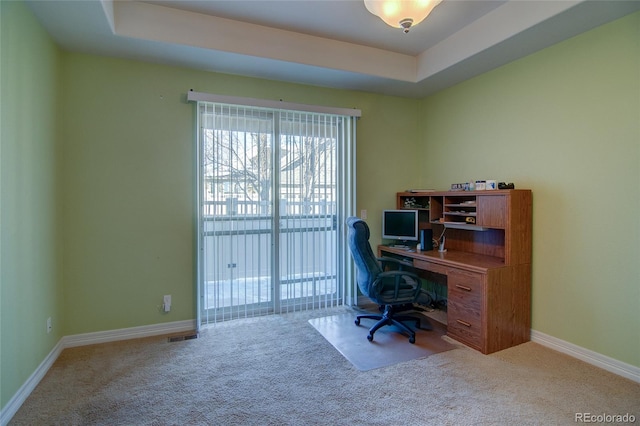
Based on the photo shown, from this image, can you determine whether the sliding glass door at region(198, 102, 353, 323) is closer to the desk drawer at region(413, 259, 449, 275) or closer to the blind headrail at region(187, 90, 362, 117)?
the blind headrail at region(187, 90, 362, 117)

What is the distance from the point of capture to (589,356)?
103 inches

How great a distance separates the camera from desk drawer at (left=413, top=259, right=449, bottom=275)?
3.15 metres

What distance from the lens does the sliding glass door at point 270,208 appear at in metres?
3.35

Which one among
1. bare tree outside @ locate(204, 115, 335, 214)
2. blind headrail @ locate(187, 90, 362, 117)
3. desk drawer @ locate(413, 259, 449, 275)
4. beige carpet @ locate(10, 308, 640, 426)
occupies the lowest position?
beige carpet @ locate(10, 308, 640, 426)

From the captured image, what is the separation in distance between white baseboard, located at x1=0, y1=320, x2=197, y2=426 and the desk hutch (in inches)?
101

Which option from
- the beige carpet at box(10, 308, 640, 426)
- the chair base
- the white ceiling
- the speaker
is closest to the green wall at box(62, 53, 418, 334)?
the white ceiling

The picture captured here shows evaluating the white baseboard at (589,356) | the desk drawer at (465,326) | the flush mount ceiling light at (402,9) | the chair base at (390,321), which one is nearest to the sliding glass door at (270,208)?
the chair base at (390,321)

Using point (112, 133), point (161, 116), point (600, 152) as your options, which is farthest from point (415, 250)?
point (112, 133)

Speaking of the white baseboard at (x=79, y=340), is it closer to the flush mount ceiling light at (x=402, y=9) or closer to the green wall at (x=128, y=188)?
the green wall at (x=128, y=188)

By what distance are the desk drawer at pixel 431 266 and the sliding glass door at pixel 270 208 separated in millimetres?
894

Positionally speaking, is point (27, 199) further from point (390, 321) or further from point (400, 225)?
point (400, 225)

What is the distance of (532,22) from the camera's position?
2510mm

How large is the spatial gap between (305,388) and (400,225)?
2.30 m

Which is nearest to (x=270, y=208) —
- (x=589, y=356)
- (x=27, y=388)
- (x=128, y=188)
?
(x=128, y=188)
